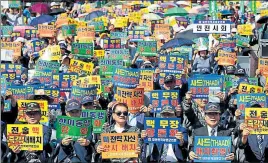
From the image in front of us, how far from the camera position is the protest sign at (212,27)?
18.8 metres

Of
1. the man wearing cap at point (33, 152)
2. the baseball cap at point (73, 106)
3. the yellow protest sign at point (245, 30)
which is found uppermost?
the baseball cap at point (73, 106)

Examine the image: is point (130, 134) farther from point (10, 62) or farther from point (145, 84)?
point (10, 62)

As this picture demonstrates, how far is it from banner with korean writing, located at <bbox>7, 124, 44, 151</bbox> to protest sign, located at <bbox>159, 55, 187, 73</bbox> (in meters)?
4.86

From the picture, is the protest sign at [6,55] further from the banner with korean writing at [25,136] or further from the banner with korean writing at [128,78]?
the banner with korean writing at [25,136]

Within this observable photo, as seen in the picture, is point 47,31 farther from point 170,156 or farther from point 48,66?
point 170,156

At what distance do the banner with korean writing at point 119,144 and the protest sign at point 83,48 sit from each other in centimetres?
725

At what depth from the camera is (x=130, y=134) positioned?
32.9ft

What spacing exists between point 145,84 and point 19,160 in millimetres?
3881

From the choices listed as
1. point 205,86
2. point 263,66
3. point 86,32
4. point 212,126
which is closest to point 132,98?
point 205,86

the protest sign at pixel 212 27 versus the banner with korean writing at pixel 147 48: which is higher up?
the protest sign at pixel 212 27

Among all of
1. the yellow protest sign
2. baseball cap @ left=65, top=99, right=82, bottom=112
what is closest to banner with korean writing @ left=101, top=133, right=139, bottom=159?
baseball cap @ left=65, top=99, right=82, bottom=112

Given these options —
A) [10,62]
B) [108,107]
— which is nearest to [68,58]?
[10,62]

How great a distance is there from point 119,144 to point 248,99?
9.50 ft

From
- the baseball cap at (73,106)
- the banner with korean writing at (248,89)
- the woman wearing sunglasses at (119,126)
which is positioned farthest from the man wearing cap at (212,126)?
the banner with korean writing at (248,89)
